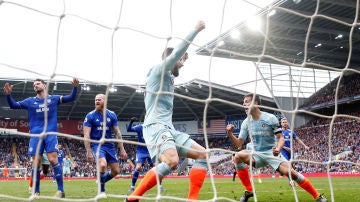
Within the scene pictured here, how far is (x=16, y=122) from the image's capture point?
37188 mm

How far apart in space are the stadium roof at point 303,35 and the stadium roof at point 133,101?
6441 millimetres

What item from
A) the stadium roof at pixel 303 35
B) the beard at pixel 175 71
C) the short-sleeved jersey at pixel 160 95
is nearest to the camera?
the short-sleeved jersey at pixel 160 95

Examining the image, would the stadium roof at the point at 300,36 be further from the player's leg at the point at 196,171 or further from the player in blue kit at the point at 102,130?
the player's leg at the point at 196,171

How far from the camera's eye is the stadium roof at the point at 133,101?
1304 inches

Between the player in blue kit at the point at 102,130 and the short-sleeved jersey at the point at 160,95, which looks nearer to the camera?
the short-sleeved jersey at the point at 160,95

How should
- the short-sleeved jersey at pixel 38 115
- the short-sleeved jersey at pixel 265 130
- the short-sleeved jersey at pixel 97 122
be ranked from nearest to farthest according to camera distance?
the short-sleeved jersey at pixel 265 130 → the short-sleeved jersey at pixel 38 115 → the short-sleeved jersey at pixel 97 122

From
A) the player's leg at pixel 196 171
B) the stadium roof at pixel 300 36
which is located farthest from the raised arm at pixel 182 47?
the stadium roof at pixel 300 36

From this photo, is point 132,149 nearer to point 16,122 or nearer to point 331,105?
point 16,122

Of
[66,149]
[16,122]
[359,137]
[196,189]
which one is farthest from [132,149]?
[196,189]

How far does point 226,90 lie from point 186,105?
5.24 meters

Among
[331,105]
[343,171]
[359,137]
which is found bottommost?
[343,171]

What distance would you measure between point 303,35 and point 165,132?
23.8 m

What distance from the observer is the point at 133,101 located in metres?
38.7

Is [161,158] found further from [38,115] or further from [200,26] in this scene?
[38,115]
